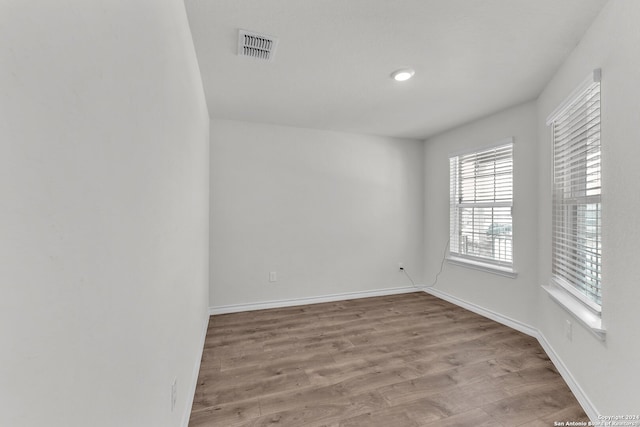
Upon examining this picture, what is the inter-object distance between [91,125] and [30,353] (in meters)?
0.43

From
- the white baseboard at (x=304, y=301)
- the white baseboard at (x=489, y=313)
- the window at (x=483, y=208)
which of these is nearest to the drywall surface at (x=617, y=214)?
the white baseboard at (x=489, y=313)

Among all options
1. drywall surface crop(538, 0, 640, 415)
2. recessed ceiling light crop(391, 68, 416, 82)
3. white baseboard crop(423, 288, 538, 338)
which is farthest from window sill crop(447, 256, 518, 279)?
recessed ceiling light crop(391, 68, 416, 82)

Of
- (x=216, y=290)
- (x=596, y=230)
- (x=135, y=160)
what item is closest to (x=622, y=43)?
(x=596, y=230)

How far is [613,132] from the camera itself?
1.56 metres

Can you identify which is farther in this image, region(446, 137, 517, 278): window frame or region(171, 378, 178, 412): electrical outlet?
region(446, 137, 517, 278): window frame

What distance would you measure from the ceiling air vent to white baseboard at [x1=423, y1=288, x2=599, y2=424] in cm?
302

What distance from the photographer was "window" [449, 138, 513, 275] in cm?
319

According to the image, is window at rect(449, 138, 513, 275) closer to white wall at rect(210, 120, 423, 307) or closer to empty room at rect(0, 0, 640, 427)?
empty room at rect(0, 0, 640, 427)

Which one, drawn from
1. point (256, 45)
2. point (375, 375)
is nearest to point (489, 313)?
point (375, 375)

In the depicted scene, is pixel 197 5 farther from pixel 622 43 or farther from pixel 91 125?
pixel 622 43

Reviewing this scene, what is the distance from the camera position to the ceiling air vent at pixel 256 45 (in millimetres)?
1836

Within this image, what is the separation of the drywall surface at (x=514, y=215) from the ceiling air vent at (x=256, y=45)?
8.66ft

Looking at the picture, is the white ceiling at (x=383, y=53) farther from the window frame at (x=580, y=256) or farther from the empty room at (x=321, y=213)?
the window frame at (x=580, y=256)

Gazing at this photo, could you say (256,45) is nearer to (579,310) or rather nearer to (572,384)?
(579,310)
